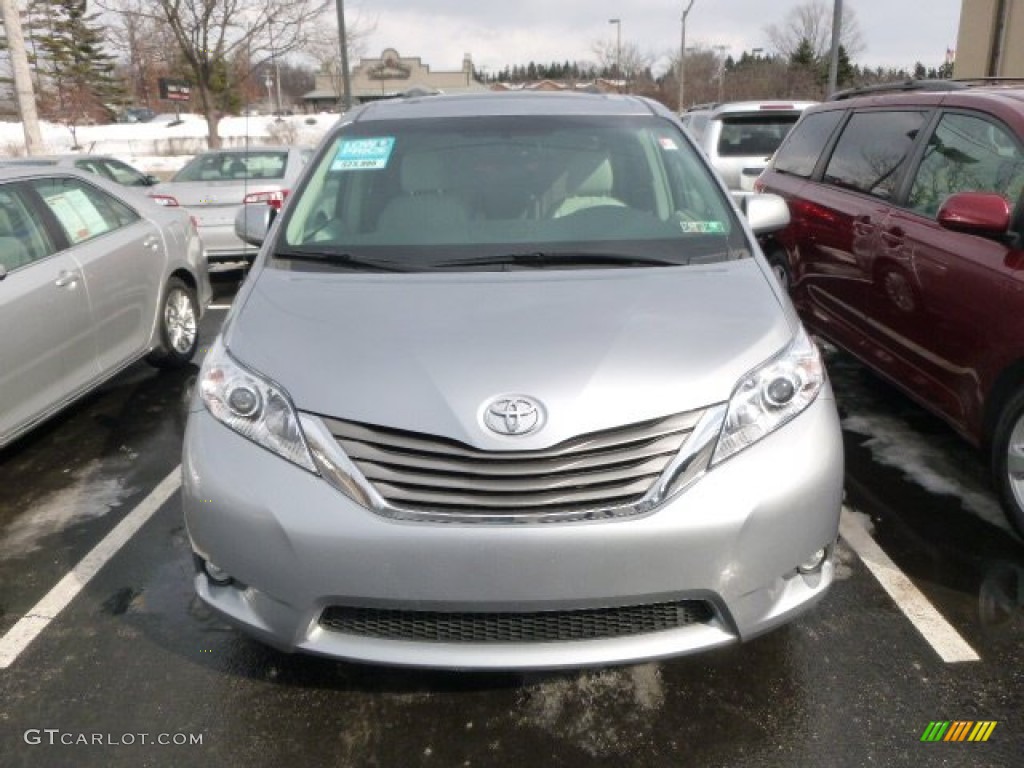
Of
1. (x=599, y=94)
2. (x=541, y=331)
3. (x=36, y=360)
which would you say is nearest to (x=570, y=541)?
(x=541, y=331)

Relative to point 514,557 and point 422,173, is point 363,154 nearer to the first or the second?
point 422,173

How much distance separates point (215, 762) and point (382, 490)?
0.94m

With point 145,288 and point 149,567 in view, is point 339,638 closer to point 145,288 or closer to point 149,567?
point 149,567

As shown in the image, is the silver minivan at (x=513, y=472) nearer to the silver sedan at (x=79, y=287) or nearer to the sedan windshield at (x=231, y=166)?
the silver sedan at (x=79, y=287)

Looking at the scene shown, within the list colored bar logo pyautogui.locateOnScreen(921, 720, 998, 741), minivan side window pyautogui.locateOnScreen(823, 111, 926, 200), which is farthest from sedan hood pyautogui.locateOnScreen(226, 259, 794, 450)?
minivan side window pyautogui.locateOnScreen(823, 111, 926, 200)

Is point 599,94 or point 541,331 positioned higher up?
point 599,94

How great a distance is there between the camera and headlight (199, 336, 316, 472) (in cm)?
222

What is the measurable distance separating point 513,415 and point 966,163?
9.88 feet

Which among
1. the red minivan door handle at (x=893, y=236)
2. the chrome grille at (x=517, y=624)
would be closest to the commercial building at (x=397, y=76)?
the red minivan door handle at (x=893, y=236)

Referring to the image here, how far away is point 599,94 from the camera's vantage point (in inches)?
159

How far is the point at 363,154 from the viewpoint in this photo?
3.42 meters

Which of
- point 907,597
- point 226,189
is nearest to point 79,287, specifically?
point 907,597

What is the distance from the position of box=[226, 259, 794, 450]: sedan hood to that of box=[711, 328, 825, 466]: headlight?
4 centimetres

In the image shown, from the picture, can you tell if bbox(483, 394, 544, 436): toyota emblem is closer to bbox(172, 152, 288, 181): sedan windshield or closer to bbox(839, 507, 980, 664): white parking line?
bbox(839, 507, 980, 664): white parking line
